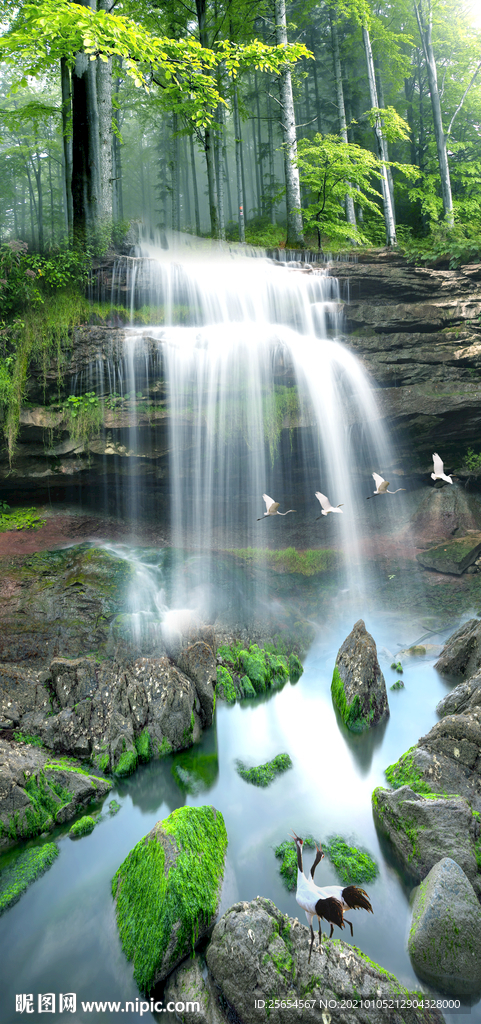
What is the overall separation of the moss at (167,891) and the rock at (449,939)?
1.58 metres

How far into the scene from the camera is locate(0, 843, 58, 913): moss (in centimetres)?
437

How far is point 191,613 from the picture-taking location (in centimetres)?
→ 910

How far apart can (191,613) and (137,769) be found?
338 cm

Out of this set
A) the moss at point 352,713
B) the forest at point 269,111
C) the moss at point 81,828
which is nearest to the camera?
the moss at point 81,828

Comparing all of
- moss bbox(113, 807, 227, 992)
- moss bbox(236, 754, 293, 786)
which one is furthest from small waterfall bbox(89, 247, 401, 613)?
moss bbox(113, 807, 227, 992)

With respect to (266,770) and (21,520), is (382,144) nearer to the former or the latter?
(21,520)

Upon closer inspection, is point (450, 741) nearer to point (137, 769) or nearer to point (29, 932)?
point (137, 769)

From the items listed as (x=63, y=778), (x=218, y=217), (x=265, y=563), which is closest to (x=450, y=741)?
(x=63, y=778)

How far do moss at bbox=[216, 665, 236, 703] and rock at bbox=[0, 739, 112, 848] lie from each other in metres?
2.39

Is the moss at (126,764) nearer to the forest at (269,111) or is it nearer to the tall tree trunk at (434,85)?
the forest at (269,111)

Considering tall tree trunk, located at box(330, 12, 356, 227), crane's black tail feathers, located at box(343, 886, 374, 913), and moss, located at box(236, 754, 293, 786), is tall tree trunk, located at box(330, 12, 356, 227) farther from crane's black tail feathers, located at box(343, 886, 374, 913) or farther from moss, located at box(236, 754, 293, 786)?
crane's black tail feathers, located at box(343, 886, 374, 913)

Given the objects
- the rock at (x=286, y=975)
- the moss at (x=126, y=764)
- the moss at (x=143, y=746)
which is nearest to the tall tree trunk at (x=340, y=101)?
the moss at (x=143, y=746)

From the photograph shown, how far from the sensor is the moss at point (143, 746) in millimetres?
6066

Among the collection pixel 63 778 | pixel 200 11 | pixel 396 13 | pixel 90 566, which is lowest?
pixel 63 778
